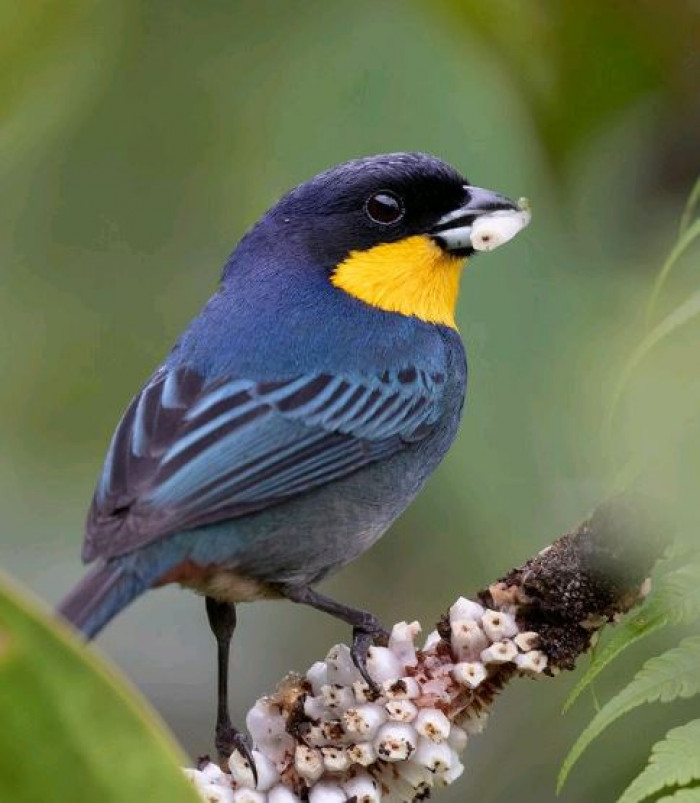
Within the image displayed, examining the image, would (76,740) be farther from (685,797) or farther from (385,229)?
(385,229)

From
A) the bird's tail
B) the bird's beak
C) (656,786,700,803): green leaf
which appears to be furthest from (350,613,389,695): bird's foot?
the bird's beak

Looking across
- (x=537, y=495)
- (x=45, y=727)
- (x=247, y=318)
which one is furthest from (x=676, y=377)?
(x=247, y=318)

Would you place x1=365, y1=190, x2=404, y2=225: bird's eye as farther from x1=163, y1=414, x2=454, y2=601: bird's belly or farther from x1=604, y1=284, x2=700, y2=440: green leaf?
x1=604, y1=284, x2=700, y2=440: green leaf

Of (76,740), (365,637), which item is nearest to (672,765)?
(76,740)

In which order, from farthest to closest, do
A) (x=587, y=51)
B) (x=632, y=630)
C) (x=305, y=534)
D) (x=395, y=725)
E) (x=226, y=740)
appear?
(x=305, y=534)
(x=587, y=51)
(x=226, y=740)
(x=395, y=725)
(x=632, y=630)

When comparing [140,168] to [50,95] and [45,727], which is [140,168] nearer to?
[50,95]

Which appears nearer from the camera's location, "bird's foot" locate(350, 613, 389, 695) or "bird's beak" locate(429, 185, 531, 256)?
"bird's foot" locate(350, 613, 389, 695)
